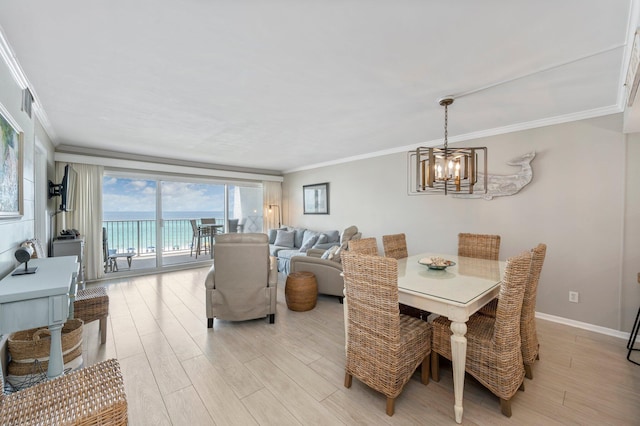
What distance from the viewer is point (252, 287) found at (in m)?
3.11

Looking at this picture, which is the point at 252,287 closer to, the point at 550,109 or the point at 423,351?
the point at 423,351

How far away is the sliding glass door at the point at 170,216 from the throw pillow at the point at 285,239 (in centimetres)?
108

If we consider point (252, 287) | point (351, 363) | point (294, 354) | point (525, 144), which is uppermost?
point (525, 144)

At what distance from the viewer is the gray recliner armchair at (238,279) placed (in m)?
3.02

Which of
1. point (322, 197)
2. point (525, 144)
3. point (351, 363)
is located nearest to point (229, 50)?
point (351, 363)

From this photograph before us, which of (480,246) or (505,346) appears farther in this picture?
(480,246)

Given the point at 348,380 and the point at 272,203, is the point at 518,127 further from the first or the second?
the point at 272,203

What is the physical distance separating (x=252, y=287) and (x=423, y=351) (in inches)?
74.7

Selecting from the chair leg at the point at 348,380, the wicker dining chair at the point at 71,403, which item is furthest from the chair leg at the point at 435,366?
the wicker dining chair at the point at 71,403

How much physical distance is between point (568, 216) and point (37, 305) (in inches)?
189

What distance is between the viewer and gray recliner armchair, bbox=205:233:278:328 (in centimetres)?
302

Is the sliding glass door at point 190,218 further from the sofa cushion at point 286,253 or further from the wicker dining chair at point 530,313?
the wicker dining chair at point 530,313

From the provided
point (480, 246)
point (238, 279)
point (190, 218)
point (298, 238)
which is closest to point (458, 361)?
point (480, 246)

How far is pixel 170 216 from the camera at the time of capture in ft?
19.9
